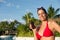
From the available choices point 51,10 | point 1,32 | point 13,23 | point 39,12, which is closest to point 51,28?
point 39,12

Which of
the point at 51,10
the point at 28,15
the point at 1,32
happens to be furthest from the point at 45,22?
the point at 1,32

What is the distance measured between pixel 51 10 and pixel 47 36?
26.6 meters

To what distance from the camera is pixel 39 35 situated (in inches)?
87.4

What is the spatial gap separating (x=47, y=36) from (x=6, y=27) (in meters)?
48.1

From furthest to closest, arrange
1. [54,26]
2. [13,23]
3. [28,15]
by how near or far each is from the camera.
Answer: [13,23] → [28,15] → [54,26]

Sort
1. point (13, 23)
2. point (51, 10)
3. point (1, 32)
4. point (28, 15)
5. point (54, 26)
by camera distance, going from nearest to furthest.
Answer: point (54, 26)
point (51, 10)
point (28, 15)
point (1, 32)
point (13, 23)

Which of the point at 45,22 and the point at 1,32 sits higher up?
the point at 45,22

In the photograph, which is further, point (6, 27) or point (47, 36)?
point (6, 27)

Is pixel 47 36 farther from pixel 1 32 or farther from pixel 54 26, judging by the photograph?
pixel 1 32

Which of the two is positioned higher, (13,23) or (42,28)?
(42,28)

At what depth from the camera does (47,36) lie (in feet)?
7.12

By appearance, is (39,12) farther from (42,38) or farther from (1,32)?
(1,32)

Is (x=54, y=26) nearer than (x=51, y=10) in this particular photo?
Yes

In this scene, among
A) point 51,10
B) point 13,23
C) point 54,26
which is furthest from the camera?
point 13,23
